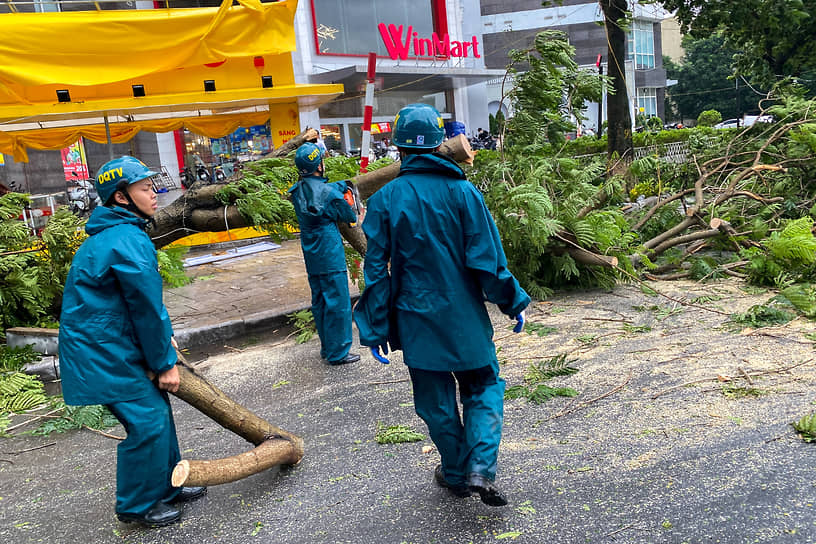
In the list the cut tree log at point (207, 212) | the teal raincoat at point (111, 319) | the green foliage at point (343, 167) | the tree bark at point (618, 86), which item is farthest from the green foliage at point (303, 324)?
the tree bark at point (618, 86)

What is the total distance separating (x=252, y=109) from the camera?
12445mm

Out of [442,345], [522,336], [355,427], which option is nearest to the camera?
[442,345]

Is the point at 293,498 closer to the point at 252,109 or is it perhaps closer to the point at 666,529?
the point at 666,529

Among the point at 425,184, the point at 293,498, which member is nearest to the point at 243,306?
the point at 293,498

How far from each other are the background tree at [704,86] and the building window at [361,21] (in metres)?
35.7

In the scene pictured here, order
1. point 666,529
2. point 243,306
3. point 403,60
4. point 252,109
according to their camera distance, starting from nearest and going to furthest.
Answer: point 666,529 → point 243,306 → point 252,109 → point 403,60

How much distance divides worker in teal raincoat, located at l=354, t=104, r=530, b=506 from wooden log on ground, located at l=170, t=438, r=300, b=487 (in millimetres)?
894

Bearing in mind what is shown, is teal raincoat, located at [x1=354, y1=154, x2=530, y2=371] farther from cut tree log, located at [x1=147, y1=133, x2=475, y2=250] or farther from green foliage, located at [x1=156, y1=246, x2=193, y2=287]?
green foliage, located at [x1=156, y1=246, x2=193, y2=287]

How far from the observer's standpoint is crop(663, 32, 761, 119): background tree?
52406 mm

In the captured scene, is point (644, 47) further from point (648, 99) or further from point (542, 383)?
point (542, 383)

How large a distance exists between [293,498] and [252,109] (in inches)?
410

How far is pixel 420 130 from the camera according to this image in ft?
9.75

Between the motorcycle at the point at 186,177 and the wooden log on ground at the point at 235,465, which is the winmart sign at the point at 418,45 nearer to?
the motorcycle at the point at 186,177

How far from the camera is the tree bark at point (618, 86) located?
460 inches
